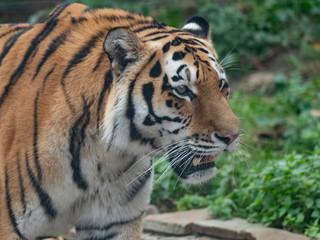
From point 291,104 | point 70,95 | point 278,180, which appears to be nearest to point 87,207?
point 70,95

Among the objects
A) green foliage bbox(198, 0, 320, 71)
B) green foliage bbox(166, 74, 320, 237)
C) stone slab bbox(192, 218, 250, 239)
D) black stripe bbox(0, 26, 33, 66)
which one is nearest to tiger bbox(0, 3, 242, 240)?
black stripe bbox(0, 26, 33, 66)

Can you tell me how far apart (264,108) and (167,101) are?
4.06 m

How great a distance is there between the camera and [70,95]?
10.4 ft

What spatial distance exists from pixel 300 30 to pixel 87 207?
6199 millimetres

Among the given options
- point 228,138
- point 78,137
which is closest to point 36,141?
point 78,137

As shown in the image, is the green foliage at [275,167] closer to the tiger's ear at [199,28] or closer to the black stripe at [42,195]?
the tiger's ear at [199,28]

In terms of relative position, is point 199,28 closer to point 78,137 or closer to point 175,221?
point 78,137

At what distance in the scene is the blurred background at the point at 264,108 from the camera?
432cm

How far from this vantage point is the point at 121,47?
307 centimetres

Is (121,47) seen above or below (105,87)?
above

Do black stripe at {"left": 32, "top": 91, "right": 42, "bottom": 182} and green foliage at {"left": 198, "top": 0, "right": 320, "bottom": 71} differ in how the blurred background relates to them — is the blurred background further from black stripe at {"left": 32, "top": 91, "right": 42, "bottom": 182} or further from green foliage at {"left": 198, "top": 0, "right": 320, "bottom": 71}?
black stripe at {"left": 32, "top": 91, "right": 42, "bottom": 182}

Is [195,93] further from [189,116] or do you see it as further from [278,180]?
[278,180]

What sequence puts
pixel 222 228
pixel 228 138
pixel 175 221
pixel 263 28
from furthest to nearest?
1. pixel 263 28
2. pixel 175 221
3. pixel 222 228
4. pixel 228 138

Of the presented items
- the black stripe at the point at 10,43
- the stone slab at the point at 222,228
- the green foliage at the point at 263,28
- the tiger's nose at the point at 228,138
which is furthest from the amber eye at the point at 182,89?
the green foliage at the point at 263,28
